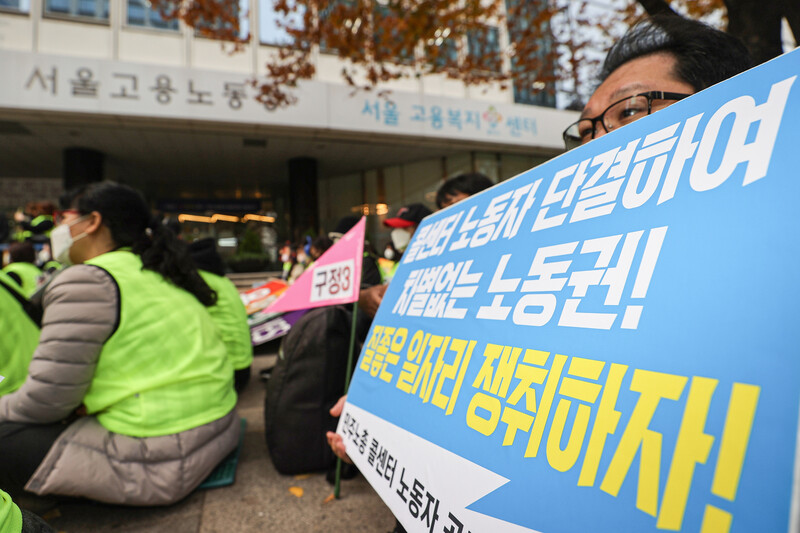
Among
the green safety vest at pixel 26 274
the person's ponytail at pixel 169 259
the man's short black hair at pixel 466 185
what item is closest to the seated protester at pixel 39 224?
the green safety vest at pixel 26 274

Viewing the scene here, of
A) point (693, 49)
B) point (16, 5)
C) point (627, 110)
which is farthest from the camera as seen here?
point (16, 5)

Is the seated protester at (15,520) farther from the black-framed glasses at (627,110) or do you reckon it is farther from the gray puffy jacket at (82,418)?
the black-framed glasses at (627,110)

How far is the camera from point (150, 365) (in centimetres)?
191

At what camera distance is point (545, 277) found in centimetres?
72

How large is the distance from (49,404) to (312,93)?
9390 mm

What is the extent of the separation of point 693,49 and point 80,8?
40.4 feet

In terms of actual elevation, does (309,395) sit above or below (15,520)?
below

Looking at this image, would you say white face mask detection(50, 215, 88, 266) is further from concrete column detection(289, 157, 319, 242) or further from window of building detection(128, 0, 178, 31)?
concrete column detection(289, 157, 319, 242)

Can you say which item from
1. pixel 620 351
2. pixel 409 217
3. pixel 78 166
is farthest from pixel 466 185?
pixel 78 166

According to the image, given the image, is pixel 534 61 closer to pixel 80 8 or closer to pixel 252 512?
pixel 252 512

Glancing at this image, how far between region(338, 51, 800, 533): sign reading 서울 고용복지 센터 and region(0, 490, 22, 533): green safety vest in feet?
2.08

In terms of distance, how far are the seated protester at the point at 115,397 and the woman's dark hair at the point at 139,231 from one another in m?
0.08

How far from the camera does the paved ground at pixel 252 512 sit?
1844mm

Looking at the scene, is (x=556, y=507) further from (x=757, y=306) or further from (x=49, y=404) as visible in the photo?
(x=49, y=404)
